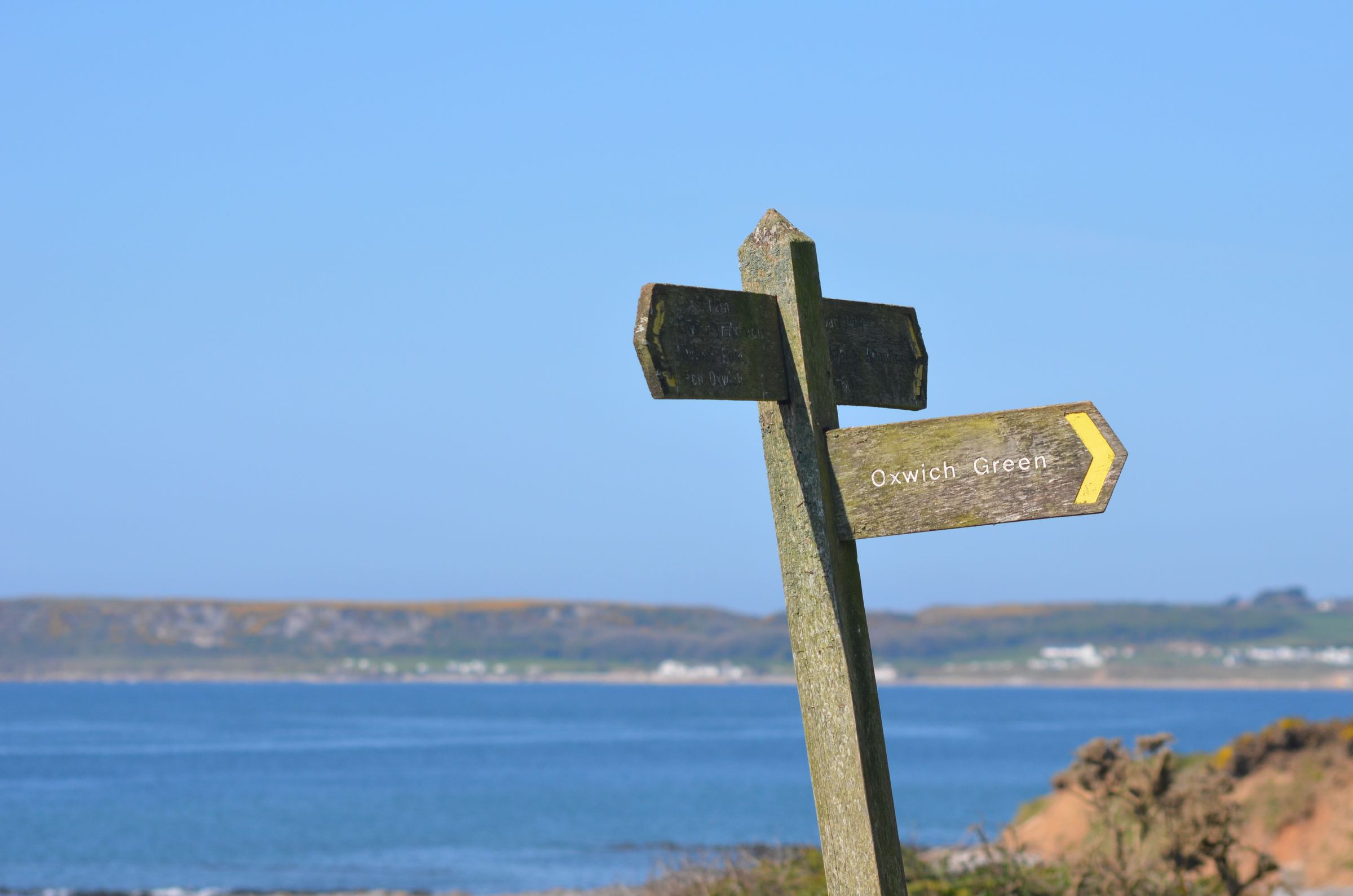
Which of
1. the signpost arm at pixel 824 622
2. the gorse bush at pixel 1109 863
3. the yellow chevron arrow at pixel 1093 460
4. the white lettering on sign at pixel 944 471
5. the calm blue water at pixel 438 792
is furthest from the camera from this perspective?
the calm blue water at pixel 438 792

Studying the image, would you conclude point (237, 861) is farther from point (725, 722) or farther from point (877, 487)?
point (725, 722)

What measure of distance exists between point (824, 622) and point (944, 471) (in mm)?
550

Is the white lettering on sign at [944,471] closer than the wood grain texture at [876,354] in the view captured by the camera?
Yes

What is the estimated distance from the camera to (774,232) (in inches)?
174

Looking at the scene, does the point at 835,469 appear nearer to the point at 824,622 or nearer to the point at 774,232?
the point at 824,622

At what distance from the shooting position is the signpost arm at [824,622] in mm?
4133

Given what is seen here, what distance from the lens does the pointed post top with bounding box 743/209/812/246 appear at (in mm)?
4375

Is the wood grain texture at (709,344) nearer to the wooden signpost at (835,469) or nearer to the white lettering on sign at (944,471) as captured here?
the wooden signpost at (835,469)

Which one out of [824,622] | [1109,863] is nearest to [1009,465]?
[824,622]

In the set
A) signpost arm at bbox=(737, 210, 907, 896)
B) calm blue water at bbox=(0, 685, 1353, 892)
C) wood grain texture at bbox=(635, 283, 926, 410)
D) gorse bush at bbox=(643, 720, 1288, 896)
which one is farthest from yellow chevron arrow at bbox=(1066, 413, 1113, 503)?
calm blue water at bbox=(0, 685, 1353, 892)

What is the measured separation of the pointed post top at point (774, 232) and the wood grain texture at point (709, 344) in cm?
20

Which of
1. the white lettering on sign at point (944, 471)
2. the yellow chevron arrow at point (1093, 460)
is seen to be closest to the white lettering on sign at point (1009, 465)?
the white lettering on sign at point (944, 471)

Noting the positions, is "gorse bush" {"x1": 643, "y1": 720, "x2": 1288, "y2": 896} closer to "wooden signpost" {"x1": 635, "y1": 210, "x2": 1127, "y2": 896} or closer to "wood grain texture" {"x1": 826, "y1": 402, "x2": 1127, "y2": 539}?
"wooden signpost" {"x1": 635, "y1": 210, "x2": 1127, "y2": 896}

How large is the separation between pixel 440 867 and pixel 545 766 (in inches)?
2099
